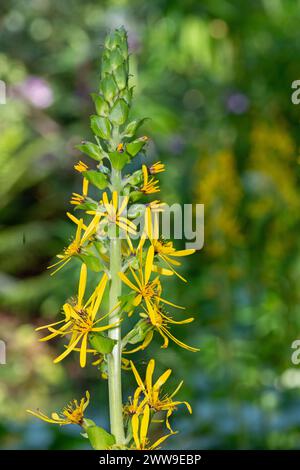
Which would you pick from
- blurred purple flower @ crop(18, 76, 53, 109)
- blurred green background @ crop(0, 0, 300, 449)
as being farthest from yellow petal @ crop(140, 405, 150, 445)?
blurred purple flower @ crop(18, 76, 53, 109)

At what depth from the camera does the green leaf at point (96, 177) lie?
0.42 meters

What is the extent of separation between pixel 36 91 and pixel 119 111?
3.03 m

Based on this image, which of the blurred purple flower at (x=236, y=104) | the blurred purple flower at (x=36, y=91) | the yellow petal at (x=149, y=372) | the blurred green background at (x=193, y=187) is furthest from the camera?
the blurred purple flower at (x=36, y=91)

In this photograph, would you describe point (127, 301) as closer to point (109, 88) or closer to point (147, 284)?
point (147, 284)

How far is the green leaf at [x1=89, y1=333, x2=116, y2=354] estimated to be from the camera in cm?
42

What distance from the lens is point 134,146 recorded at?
435mm

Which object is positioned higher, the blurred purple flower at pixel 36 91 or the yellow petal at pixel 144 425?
the blurred purple flower at pixel 36 91

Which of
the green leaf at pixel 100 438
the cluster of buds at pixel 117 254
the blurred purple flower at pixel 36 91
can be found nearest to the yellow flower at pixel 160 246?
the cluster of buds at pixel 117 254

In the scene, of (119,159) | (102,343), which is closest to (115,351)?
(102,343)

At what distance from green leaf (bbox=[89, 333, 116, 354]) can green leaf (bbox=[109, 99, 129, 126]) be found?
0.13 m

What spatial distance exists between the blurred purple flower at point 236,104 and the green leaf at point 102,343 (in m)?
2.38

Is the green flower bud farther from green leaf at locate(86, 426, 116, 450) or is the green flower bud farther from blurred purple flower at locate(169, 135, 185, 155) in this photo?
blurred purple flower at locate(169, 135, 185, 155)

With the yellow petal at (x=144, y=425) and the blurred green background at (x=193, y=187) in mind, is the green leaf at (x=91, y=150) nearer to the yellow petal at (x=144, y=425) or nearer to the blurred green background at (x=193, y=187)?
the yellow petal at (x=144, y=425)
